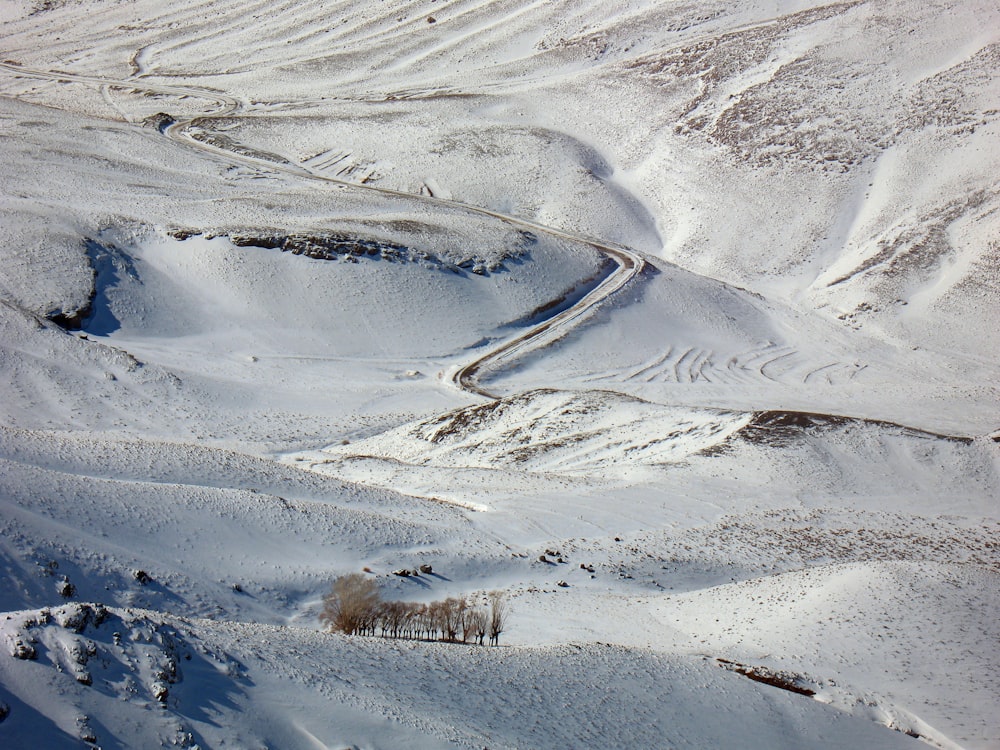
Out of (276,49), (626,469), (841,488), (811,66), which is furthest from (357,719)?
(276,49)

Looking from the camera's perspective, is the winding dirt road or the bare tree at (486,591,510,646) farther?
the winding dirt road

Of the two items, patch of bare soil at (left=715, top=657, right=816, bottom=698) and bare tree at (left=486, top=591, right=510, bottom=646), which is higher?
bare tree at (left=486, top=591, right=510, bottom=646)

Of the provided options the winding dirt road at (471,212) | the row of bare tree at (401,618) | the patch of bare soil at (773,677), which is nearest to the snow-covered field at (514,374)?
the patch of bare soil at (773,677)

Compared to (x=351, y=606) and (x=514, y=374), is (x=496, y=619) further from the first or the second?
(x=514, y=374)

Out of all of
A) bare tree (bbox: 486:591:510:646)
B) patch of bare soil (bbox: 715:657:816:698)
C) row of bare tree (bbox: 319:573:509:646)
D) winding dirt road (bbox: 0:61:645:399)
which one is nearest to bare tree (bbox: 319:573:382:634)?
row of bare tree (bbox: 319:573:509:646)

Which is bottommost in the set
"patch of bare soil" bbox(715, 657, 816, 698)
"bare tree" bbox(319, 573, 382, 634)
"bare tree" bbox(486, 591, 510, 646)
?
"patch of bare soil" bbox(715, 657, 816, 698)

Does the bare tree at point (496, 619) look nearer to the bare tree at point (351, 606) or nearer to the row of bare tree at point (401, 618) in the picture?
the row of bare tree at point (401, 618)

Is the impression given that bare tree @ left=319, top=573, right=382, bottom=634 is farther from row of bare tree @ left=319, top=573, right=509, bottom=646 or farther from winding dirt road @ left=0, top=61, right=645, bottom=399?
winding dirt road @ left=0, top=61, right=645, bottom=399
